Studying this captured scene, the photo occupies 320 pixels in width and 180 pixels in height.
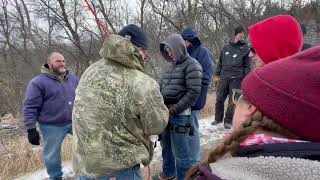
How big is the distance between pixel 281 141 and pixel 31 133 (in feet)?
13.1

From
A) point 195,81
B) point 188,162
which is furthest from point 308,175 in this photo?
point 188,162

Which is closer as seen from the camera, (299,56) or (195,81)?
(299,56)

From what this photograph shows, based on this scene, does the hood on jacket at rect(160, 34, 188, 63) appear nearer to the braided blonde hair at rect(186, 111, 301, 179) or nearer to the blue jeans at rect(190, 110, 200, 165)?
the blue jeans at rect(190, 110, 200, 165)

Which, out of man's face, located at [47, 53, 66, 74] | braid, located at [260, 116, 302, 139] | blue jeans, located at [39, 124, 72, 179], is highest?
man's face, located at [47, 53, 66, 74]

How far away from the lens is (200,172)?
103cm

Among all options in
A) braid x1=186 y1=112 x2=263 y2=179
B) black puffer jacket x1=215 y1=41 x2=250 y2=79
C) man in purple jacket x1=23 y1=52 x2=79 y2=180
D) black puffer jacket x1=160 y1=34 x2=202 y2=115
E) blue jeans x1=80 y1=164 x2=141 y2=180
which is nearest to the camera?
braid x1=186 y1=112 x2=263 y2=179

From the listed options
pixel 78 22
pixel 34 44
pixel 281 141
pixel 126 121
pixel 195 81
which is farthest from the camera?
pixel 34 44

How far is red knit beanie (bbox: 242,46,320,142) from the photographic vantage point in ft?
3.02

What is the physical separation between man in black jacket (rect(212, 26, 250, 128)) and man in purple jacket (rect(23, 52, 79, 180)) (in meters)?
2.91

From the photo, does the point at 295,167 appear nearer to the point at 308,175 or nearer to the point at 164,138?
the point at 308,175

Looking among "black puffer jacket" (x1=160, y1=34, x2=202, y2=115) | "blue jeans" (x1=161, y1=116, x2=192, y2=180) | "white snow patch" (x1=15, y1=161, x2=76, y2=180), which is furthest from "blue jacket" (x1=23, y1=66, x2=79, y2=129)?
"black puffer jacket" (x1=160, y1=34, x2=202, y2=115)

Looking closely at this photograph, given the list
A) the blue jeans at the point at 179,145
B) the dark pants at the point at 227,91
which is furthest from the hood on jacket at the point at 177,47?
the dark pants at the point at 227,91

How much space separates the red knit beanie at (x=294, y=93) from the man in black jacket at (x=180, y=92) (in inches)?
109

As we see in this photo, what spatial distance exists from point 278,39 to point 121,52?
1.09 meters
